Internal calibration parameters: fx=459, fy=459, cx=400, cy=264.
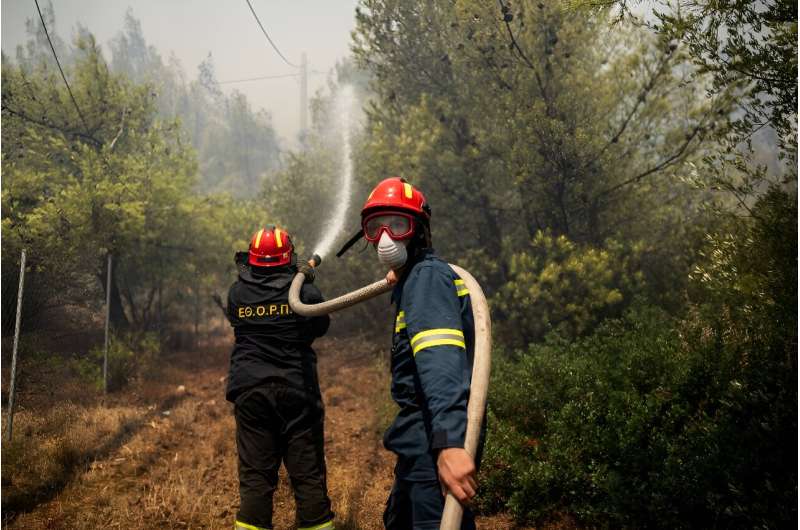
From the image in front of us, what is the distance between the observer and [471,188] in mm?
11258

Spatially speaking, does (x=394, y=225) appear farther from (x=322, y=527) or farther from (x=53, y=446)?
(x=53, y=446)

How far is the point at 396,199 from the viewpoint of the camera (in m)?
2.42

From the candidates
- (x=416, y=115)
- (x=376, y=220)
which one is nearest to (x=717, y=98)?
(x=416, y=115)

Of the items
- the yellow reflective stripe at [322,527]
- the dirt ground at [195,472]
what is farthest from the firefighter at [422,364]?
the dirt ground at [195,472]

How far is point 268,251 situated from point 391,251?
6.09ft

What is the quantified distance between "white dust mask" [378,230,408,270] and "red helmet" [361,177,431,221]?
15cm

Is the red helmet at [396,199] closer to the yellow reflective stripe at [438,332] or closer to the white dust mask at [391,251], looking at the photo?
the white dust mask at [391,251]

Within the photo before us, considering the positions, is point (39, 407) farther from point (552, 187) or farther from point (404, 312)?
point (552, 187)

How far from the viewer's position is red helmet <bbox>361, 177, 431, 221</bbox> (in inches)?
95.0

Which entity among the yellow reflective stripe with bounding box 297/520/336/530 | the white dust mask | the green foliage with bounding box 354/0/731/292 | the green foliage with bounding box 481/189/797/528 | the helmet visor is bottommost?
the yellow reflective stripe with bounding box 297/520/336/530

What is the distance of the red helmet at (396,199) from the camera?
241 cm

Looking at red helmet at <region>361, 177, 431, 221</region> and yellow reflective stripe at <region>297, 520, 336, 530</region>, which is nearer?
A: red helmet at <region>361, 177, 431, 221</region>

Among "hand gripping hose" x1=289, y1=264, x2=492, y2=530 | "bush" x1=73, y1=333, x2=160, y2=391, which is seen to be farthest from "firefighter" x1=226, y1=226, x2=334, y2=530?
"bush" x1=73, y1=333, x2=160, y2=391

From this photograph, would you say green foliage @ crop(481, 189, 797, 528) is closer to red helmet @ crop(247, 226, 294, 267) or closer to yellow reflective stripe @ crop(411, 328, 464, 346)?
yellow reflective stripe @ crop(411, 328, 464, 346)
